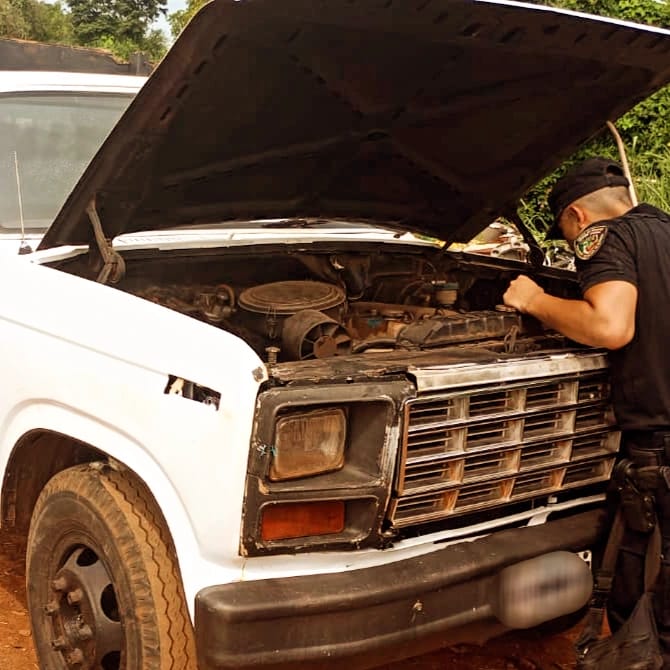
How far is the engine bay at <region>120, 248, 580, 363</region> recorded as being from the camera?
308cm

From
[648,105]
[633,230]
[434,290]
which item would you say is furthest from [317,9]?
[648,105]

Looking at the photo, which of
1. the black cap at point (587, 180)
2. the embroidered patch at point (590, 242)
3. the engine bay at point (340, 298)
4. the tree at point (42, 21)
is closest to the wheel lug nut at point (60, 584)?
the engine bay at point (340, 298)

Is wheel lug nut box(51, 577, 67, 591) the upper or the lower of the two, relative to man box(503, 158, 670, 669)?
lower

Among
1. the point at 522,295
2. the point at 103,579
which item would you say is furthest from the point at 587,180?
the point at 103,579

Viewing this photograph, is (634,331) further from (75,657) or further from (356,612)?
(75,657)

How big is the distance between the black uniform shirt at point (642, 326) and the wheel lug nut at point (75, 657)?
1.76 meters

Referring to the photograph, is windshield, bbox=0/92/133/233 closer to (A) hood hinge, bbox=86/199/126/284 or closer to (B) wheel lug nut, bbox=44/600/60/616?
(A) hood hinge, bbox=86/199/126/284

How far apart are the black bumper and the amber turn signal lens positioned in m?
0.11

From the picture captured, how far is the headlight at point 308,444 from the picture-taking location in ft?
7.03

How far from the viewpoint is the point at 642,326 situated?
8.86 ft

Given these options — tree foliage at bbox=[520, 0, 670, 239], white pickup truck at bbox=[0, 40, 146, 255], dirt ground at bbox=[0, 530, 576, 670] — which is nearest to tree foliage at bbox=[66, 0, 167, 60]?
tree foliage at bbox=[520, 0, 670, 239]

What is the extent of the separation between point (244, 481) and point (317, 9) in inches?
53.7

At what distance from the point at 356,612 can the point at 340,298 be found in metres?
1.67

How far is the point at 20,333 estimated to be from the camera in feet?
8.82
